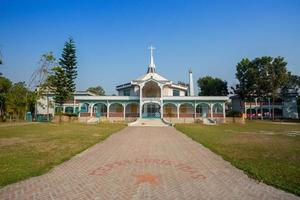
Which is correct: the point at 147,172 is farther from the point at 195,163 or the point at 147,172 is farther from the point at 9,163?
the point at 9,163

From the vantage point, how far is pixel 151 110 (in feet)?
114

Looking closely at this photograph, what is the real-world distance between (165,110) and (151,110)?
249 cm

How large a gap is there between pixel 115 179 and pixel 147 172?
1062 mm

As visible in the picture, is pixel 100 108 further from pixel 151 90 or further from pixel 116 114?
pixel 151 90

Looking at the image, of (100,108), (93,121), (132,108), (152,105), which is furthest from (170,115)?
(100,108)

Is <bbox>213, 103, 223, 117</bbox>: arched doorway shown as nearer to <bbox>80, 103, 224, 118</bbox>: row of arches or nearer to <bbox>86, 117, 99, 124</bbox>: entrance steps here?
<bbox>80, 103, 224, 118</bbox>: row of arches

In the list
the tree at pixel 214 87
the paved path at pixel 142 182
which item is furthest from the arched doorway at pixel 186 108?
the paved path at pixel 142 182

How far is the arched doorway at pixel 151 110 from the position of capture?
3362 centimetres

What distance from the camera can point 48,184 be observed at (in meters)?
4.81

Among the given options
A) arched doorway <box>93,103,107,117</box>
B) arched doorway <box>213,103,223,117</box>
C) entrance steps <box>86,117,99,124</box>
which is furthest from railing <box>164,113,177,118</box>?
arched doorway <box>93,103,107,117</box>

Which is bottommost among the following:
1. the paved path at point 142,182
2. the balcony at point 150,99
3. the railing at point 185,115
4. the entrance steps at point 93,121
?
the paved path at point 142,182

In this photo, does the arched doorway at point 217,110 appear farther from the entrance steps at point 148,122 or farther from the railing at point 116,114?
the railing at point 116,114

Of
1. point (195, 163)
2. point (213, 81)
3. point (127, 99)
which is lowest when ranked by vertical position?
point (195, 163)

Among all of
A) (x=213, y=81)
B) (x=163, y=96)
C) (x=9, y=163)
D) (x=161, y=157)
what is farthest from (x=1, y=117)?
(x=213, y=81)
